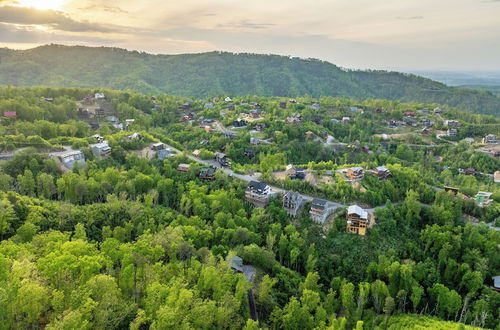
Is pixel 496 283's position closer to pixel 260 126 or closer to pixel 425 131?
pixel 260 126

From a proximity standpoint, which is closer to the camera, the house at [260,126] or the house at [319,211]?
the house at [319,211]

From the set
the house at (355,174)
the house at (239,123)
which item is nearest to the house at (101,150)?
the house at (239,123)

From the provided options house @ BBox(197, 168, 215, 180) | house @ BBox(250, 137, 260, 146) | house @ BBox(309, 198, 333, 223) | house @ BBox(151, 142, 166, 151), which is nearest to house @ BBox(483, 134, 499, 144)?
house @ BBox(250, 137, 260, 146)

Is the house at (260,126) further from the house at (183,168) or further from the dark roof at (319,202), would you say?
the dark roof at (319,202)

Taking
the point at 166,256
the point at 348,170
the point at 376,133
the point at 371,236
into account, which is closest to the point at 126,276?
the point at 166,256

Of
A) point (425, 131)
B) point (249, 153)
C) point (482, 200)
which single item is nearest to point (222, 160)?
point (249, 153)
